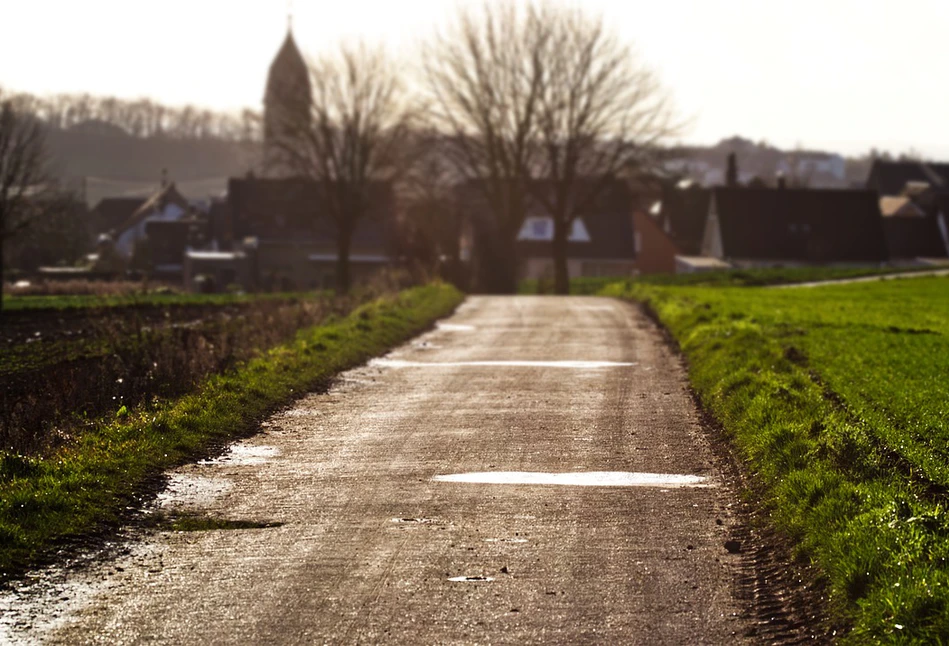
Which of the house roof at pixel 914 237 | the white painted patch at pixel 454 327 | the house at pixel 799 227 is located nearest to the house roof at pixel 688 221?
the house at pixel 799 227

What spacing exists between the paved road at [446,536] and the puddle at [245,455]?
29mm

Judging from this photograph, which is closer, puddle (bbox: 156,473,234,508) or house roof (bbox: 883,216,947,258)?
puddle (bbox: 156,473,234,508)

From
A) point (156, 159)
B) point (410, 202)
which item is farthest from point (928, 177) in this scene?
point (156, 159)

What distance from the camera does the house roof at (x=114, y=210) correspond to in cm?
13925

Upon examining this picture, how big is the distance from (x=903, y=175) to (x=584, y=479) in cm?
11502

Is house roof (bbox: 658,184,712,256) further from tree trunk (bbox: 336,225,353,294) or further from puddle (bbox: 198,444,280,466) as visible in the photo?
puddle (bbox: 198,444,280,466)

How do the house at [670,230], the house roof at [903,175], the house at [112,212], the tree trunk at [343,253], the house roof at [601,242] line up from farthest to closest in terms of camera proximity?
the house at [112,212] < the house roof at [903,175] < the house at [670,230] < the house roof at [601,242] < the tree trunk at [343,253]

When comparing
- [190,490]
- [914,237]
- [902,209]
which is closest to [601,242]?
[914,237]

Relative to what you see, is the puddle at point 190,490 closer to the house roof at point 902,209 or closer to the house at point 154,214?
the house roof at point 902,209

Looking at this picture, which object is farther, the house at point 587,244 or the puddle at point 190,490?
the house at point 587,244

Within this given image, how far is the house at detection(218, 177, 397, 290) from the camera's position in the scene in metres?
89.3

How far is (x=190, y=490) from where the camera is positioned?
33.9 feet

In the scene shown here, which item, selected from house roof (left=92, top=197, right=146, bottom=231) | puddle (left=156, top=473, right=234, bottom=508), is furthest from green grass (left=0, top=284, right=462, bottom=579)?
house roof (left=92, top=197, right=146, bottom=231)

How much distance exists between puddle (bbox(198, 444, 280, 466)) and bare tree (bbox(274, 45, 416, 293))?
53902 mm
